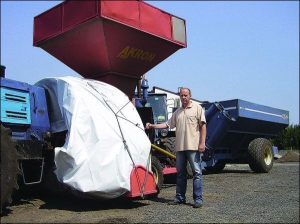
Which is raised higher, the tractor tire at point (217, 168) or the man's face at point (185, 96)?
the man's face at point (185, 96)

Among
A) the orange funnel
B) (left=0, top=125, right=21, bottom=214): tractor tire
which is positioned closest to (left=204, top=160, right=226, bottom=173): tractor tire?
the orange funnel

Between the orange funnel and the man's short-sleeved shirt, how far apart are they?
1.92m

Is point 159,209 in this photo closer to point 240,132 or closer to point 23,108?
point 23,108

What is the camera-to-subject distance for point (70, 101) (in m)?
4.92

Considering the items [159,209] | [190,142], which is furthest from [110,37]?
[159,209]

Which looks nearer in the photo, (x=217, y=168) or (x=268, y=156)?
(x=268, y=156)

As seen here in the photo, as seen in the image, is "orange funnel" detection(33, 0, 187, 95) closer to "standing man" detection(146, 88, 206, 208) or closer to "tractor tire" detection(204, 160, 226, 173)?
"standing man" detection(146, 88, 206, 208)

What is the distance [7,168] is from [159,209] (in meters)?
2.07

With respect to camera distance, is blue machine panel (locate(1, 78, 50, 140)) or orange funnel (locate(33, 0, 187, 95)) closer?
blue machine panel (locate(1, 78, 50, 140))

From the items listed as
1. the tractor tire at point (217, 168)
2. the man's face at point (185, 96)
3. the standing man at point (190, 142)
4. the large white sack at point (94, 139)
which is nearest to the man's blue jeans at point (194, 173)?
the standing man at point (190, 142)

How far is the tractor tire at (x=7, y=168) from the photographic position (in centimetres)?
410

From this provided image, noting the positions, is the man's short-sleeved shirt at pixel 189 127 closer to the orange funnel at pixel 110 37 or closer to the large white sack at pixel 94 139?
the large white sack at pixel 94 139

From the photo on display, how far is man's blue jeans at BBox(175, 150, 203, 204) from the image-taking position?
5.16 meters

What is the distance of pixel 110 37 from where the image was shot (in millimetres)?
6141
